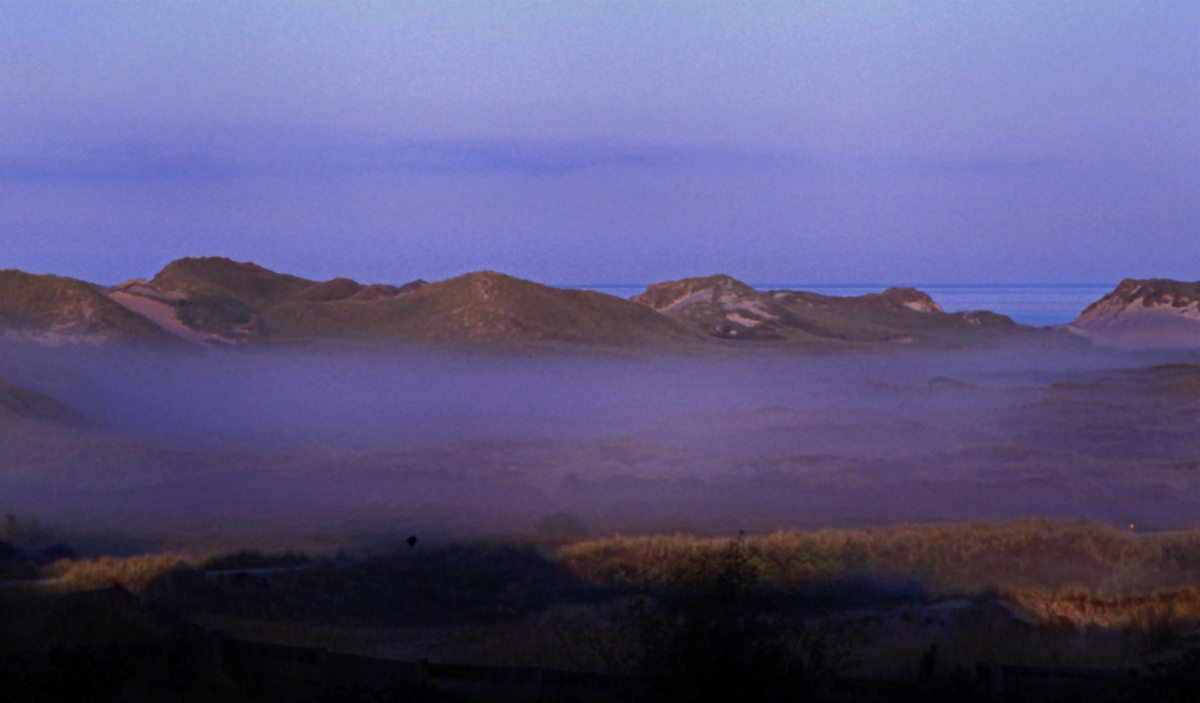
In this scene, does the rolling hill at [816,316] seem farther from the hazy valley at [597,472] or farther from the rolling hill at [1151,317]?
the rolling hill at [1151,317]

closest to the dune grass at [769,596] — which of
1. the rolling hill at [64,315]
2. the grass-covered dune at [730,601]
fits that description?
the grass-covered dune at [730,601]

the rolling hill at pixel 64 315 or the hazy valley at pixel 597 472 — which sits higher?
the rolling hill at pixel 64 315

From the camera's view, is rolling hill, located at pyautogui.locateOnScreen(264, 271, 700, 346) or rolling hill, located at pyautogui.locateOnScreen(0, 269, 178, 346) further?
rolling hill, located at pyautogui.locateOnScreen(264, 271, 700, 346)

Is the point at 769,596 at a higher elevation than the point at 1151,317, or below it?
below

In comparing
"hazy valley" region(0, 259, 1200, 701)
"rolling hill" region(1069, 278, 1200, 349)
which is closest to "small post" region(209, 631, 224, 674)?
"hazy valley" region(0, 259, 1200, 701)

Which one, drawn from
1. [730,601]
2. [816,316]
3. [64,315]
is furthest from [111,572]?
[816,316]

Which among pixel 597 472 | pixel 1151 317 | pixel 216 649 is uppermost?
pixel 1151 317

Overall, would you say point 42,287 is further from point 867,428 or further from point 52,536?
point 52,536

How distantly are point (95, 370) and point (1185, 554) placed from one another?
7760 cm

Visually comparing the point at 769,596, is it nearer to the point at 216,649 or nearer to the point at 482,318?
the point at 216,649

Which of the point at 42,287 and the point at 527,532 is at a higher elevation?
the point at 42,287

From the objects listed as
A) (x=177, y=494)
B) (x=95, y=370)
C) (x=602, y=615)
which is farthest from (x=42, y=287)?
(x=602, y=615)

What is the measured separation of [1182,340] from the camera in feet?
315

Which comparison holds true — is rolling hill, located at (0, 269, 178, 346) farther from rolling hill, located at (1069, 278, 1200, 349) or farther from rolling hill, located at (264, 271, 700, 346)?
rolling hill, located at (1069, 278, 1200, 349)
